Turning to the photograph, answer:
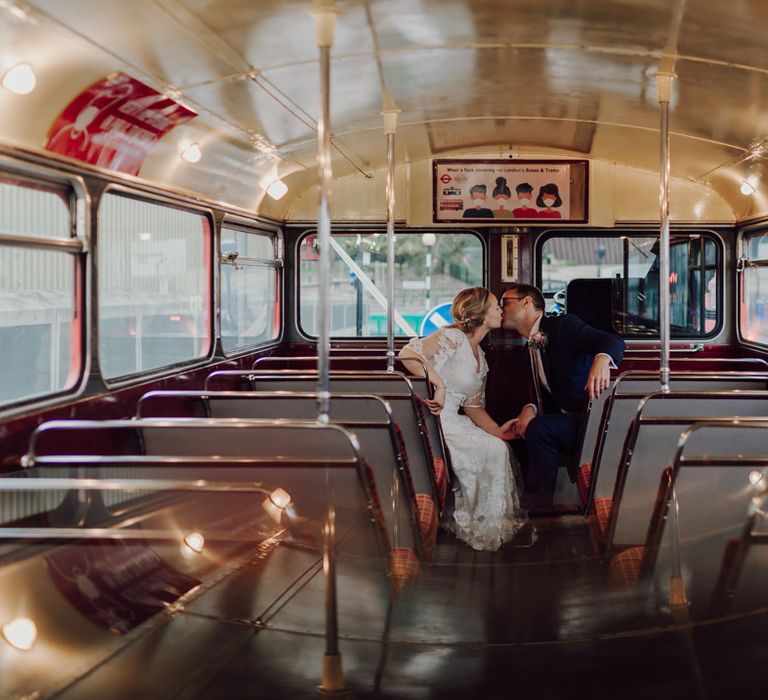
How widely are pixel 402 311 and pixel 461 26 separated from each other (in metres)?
3.68

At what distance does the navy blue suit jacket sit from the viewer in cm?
561

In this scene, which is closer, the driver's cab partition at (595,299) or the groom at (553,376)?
the groom at (553,376)

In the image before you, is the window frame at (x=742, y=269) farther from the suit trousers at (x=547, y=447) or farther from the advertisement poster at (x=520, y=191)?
the suit trousers at (x=547, y=447)

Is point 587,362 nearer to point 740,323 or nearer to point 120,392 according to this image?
point 740,323

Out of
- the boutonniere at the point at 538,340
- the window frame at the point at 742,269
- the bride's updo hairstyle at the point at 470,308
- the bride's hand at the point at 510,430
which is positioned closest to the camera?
the boutonniere at the point at 538,340

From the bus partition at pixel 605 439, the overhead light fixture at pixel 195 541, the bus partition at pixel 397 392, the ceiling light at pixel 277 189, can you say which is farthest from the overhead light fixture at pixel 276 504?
the ceiling light at pixel 277 189

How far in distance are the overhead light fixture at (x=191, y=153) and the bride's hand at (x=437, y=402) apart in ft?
5.98

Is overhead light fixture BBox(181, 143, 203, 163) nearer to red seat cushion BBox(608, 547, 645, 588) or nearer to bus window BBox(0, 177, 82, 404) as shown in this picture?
bus window BBox(0, 177, 82, 404)

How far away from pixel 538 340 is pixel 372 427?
209 centimetres

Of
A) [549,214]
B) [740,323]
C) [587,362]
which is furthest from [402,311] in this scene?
[740,323]

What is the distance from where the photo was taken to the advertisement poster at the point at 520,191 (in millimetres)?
7109

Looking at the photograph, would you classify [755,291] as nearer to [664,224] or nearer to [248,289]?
[664,224]

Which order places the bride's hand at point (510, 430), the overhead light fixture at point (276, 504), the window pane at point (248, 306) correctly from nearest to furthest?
the overhead light fixture at point (276, 504) < the bride's hand at point (510, 430) < the window pane at point (248, 306)

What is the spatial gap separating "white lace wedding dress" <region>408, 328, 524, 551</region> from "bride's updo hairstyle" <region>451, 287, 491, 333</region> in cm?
8
